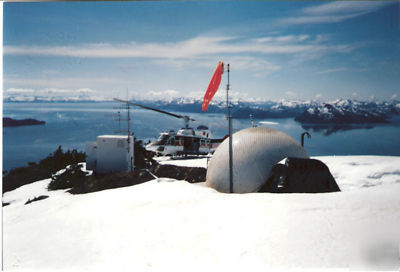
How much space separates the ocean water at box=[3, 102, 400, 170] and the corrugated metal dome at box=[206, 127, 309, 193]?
1.38 metres

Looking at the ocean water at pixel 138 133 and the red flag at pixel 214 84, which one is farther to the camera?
the ocean water at pixel 138 133

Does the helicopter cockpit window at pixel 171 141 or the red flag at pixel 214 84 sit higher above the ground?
the red flag at pixel 214 84

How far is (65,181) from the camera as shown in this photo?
11.9m

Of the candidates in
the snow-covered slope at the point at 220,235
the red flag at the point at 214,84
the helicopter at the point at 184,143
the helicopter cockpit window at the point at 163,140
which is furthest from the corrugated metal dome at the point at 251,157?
the helicopter cockpit window at the point at 163,140

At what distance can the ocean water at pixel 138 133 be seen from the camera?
63.3ft

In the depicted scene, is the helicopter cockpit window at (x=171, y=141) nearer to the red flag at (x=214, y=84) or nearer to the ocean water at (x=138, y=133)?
the ocean water at (x=138, y=133)

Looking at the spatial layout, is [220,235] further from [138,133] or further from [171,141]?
[138,133]

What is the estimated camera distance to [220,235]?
14.8ft

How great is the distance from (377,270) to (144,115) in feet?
254

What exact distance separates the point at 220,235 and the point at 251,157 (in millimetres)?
3035

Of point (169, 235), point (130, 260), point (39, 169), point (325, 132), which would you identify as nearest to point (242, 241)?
point (169, 235)

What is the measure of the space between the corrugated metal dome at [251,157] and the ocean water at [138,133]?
4.52ft

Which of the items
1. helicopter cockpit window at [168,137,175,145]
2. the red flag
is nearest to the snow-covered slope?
the red flag

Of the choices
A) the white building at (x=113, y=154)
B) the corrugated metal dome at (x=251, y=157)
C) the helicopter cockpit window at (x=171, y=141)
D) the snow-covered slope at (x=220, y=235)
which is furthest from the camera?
the helicopter cockpit window at (x=171, y=141)
